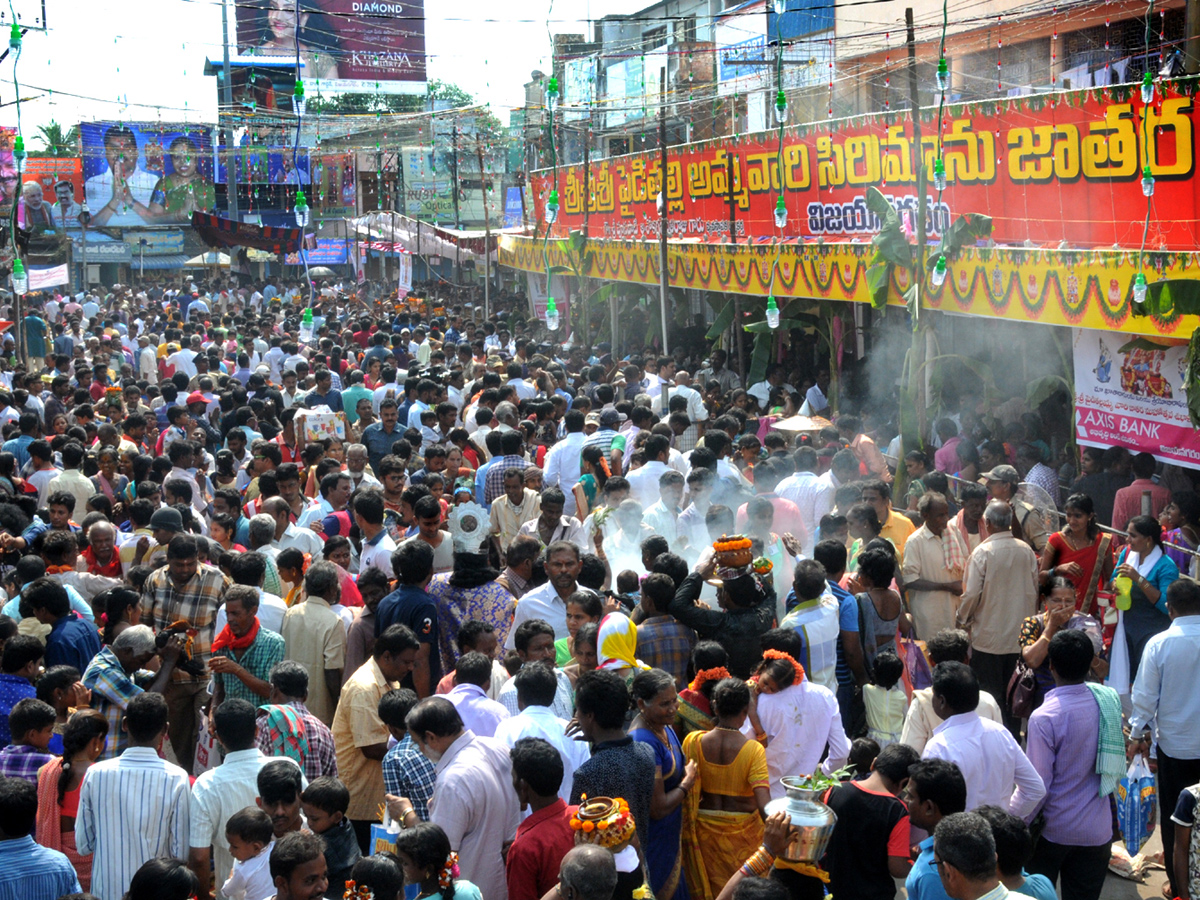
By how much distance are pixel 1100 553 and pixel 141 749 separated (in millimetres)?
5131

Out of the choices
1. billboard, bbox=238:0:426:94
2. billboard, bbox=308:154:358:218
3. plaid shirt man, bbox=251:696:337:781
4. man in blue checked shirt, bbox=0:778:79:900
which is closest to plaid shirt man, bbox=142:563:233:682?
plaid shirt man, bbox=251:696:337:781

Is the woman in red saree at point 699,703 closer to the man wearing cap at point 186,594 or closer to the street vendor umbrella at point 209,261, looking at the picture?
the man wearing cap at point 186,594

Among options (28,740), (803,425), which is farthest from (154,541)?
(803,425)

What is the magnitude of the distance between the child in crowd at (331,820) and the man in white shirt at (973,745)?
212cm

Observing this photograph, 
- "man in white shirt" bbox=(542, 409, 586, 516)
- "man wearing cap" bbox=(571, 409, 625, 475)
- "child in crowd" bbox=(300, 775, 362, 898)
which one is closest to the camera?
"child in crowd" bbox=(300, 775, 362, 898)

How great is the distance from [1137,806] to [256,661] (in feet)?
13.4

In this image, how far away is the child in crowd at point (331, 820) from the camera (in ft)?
13.8

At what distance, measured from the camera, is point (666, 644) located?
18.7 feet

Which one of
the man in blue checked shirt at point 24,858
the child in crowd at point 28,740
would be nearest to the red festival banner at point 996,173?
the child in crowd at point 28,740

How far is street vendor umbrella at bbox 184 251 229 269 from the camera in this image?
43.9 metres

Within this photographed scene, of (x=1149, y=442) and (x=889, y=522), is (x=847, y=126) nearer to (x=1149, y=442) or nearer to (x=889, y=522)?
(x=1149, y=442)

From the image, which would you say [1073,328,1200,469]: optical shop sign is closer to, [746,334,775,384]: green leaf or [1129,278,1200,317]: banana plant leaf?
[1129,278,1200,317]: banana plant leaf

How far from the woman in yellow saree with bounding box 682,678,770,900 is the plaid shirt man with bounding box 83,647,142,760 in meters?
2.49

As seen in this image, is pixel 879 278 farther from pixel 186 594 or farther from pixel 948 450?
pixel 186 594
